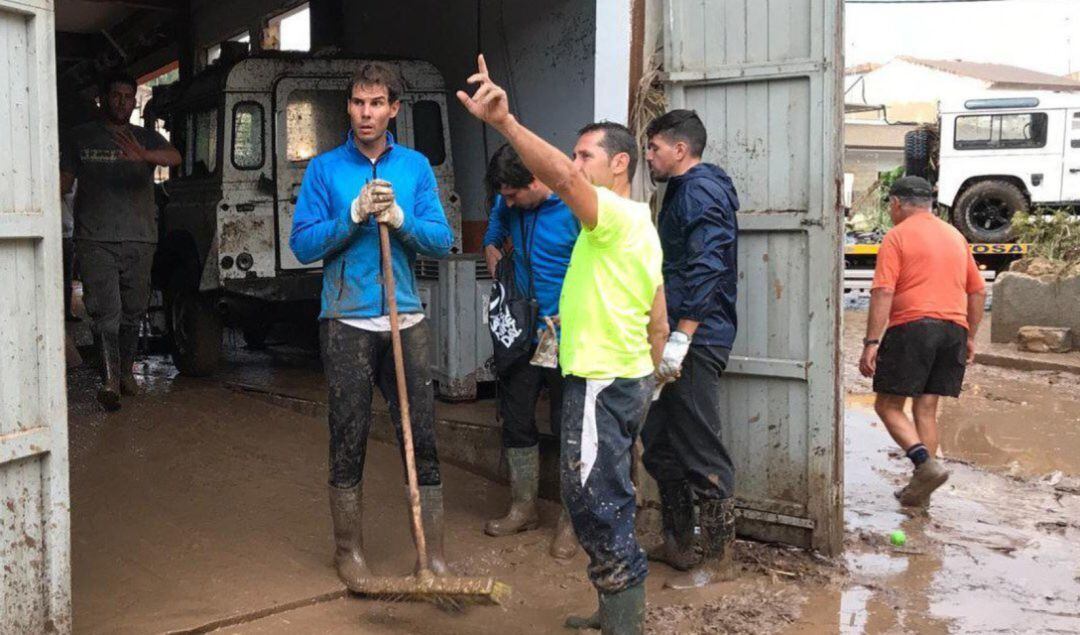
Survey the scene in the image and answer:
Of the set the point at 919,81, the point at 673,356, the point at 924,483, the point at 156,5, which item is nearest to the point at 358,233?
the point at 673,356

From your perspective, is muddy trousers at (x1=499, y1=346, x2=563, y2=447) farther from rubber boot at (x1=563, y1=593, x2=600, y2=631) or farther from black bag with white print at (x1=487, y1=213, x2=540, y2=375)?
rubber boot at (x1=563, y1=593, x2=600, y2=631)

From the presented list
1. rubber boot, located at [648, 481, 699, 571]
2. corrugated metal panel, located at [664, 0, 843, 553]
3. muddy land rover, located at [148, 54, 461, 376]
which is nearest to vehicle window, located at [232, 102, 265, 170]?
muddy land rover, located at [148, 54, 461, 376]

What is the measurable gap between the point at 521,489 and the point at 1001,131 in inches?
708

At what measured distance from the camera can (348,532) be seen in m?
4.45

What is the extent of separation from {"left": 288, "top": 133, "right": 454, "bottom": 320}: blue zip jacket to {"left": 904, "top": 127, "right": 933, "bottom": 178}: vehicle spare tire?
62.0 feet

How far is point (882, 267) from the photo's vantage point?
242 inches

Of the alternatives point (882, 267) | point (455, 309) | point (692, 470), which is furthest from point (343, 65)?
point (692, 470)

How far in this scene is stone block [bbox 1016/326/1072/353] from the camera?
441 inches

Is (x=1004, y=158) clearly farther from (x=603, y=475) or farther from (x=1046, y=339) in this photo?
(x=603, y=475)

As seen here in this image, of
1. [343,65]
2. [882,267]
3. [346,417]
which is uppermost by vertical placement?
[343,65]

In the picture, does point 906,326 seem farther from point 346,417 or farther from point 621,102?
point 346,417

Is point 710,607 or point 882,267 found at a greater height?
point 882,267

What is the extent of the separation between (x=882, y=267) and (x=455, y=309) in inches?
99.3

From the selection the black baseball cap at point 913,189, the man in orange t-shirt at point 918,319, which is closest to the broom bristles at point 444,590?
the man in orange t-shirt at point 918,319
